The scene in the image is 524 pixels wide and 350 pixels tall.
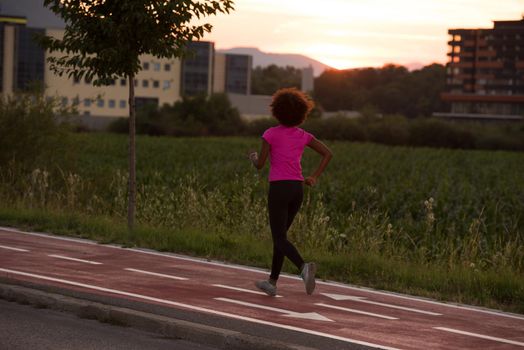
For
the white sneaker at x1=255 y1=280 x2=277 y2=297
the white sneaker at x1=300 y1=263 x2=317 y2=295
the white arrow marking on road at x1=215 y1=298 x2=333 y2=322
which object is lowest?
the white arrow marking on road at x1=215 y1=298 x2=333 y2=322

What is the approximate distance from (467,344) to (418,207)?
2006 cm

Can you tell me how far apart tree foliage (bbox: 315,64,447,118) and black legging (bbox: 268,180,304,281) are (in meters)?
167

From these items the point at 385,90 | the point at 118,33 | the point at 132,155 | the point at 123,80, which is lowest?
the point at 132,155

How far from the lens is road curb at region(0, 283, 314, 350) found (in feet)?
22.4

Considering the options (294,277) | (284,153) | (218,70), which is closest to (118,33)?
(294,277)

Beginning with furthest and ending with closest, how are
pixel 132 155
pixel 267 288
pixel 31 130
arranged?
pixel 31 130, pixel 132 155, pixel 267 288

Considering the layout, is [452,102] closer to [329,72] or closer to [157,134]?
[329,72]

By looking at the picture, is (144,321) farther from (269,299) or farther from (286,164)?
(286,164)

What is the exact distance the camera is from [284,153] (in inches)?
344

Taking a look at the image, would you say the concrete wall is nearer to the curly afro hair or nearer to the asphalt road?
the curly afro hair

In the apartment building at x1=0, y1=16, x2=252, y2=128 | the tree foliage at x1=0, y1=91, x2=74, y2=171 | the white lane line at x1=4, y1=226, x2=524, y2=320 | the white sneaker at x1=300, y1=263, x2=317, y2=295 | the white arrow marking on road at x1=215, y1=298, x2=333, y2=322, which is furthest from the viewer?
the apartment building at x1=0, y1=16, x2=252, y2=128

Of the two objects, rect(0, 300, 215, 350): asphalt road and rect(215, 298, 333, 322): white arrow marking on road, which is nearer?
rect(0, 300, 215, 350): asphalt road

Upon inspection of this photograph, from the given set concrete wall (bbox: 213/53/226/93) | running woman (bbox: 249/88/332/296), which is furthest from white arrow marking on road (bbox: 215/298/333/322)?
concrete wall (bbox: 213/53/226/93)

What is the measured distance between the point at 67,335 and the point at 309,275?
2.45 metres
